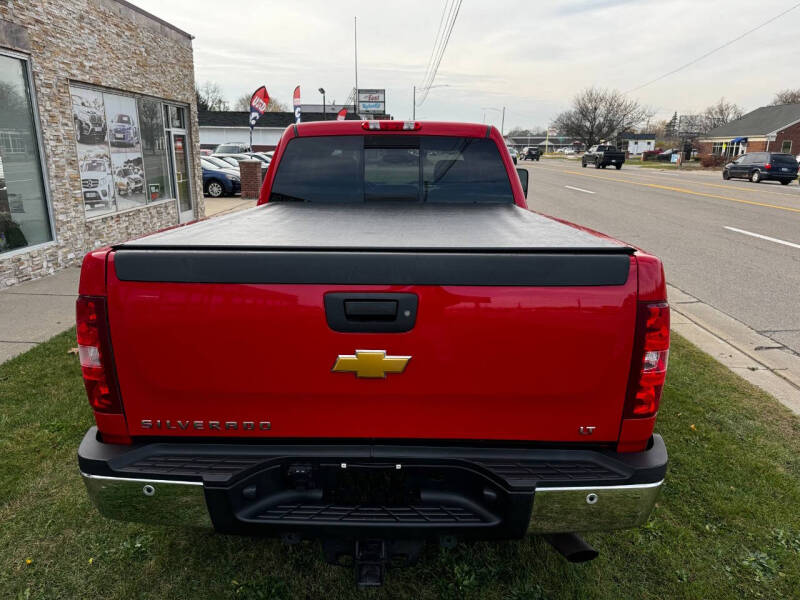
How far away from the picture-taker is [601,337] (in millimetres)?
1935

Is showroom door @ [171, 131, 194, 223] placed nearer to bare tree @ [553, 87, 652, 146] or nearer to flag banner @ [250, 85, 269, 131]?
flag banner @ [250, 85, 269, 131]

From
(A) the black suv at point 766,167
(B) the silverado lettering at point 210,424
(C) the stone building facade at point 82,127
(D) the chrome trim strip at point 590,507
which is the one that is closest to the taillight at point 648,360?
(D) the chrome trim strip at point 590,507

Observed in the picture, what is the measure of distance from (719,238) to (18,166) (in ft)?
42.8

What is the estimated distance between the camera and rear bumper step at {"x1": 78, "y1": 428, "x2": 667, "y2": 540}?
6.57 ft

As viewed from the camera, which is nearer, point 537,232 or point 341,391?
point 341,391

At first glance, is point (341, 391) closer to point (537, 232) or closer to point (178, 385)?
point (178, 385)

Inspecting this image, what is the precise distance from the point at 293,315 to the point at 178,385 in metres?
0.52

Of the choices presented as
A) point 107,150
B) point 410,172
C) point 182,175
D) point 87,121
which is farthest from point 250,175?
point 410,172

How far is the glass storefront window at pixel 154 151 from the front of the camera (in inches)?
480

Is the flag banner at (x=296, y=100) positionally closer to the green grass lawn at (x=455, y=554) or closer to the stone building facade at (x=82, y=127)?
the stone building facade at (x=82, y=127)

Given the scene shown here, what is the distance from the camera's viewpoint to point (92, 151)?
32.7ft

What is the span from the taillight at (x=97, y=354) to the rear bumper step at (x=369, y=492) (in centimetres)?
21

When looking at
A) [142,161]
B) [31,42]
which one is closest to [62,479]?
[31,42]

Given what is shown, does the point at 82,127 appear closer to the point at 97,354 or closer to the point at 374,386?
the point at 97,354
